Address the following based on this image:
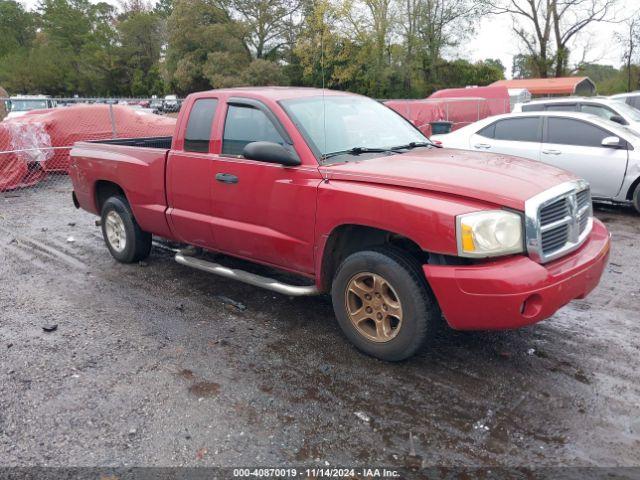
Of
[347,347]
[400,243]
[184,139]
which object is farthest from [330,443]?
[184,139]

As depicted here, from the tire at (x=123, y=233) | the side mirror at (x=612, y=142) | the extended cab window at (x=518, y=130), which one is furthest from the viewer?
the extended cab window at (x=518, y=130)

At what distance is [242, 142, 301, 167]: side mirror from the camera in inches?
156

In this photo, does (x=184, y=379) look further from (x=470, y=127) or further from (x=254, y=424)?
(x=470, y=127)

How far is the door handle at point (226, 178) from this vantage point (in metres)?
4.49

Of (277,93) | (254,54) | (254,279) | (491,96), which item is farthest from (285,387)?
(254,54)

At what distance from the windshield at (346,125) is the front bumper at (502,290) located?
142 centimetres

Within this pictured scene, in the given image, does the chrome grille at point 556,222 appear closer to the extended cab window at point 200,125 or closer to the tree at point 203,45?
the extended cab window at point 200,125

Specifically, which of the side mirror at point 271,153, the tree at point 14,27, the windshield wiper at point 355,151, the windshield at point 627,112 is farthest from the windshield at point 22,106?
the tree at point 14,27

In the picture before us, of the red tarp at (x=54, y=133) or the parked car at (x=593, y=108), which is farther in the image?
the red tarp at (x=54, y=133)

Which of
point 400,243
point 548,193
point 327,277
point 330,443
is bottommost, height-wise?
point 330,443

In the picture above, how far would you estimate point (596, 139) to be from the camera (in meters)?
7.97

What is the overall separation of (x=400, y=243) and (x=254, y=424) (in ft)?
5.45

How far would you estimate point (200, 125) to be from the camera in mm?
4945

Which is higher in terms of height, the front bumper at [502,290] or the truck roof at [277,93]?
the truck roof at [277,93]
